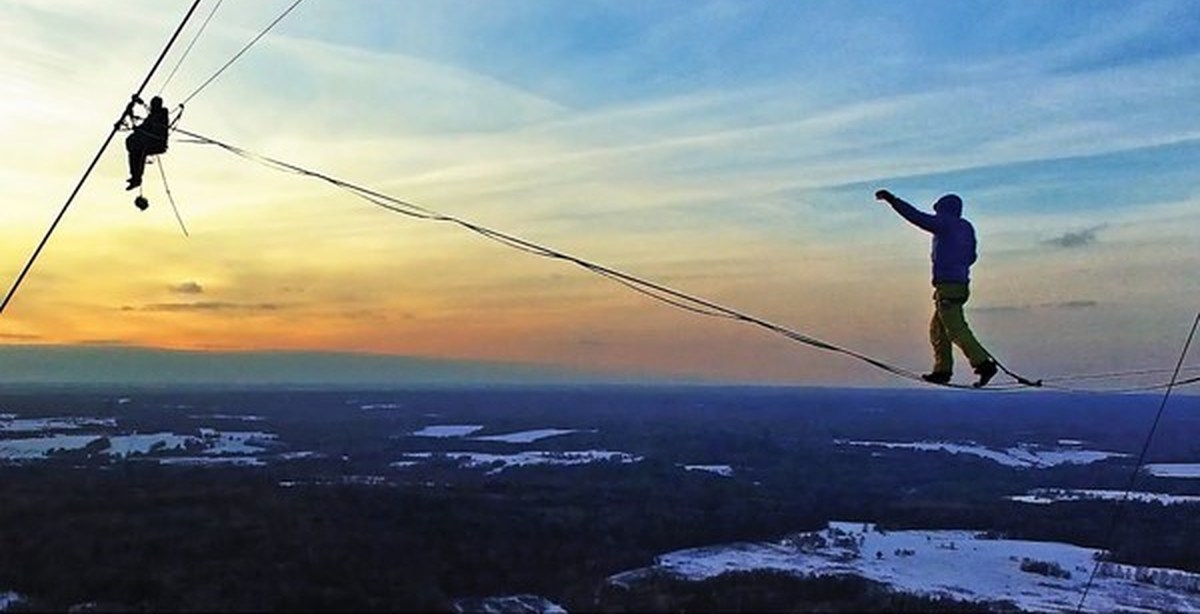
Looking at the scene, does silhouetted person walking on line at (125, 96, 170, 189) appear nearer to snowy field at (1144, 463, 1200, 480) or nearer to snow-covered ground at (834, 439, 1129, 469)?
snowy field at (1144, 463, 1200, 480)

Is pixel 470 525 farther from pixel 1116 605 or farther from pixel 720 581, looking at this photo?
pixel 1116 605

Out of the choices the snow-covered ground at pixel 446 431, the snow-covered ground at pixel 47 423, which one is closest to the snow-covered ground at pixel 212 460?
the snow-covered ground at pixel 47 423

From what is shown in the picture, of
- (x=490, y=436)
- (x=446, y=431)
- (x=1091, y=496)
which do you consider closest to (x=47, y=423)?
(x=446, y=431)

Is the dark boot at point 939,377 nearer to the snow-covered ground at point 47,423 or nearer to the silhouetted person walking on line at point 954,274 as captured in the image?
the silhouetted person walking on line at point 954,274

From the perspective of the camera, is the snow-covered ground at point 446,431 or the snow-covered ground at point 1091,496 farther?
the snow-covered ground at point 446,431

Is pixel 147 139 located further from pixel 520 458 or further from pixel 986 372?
pixel 520 458

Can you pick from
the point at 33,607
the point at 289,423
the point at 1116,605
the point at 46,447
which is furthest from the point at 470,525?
the point at 289,423
